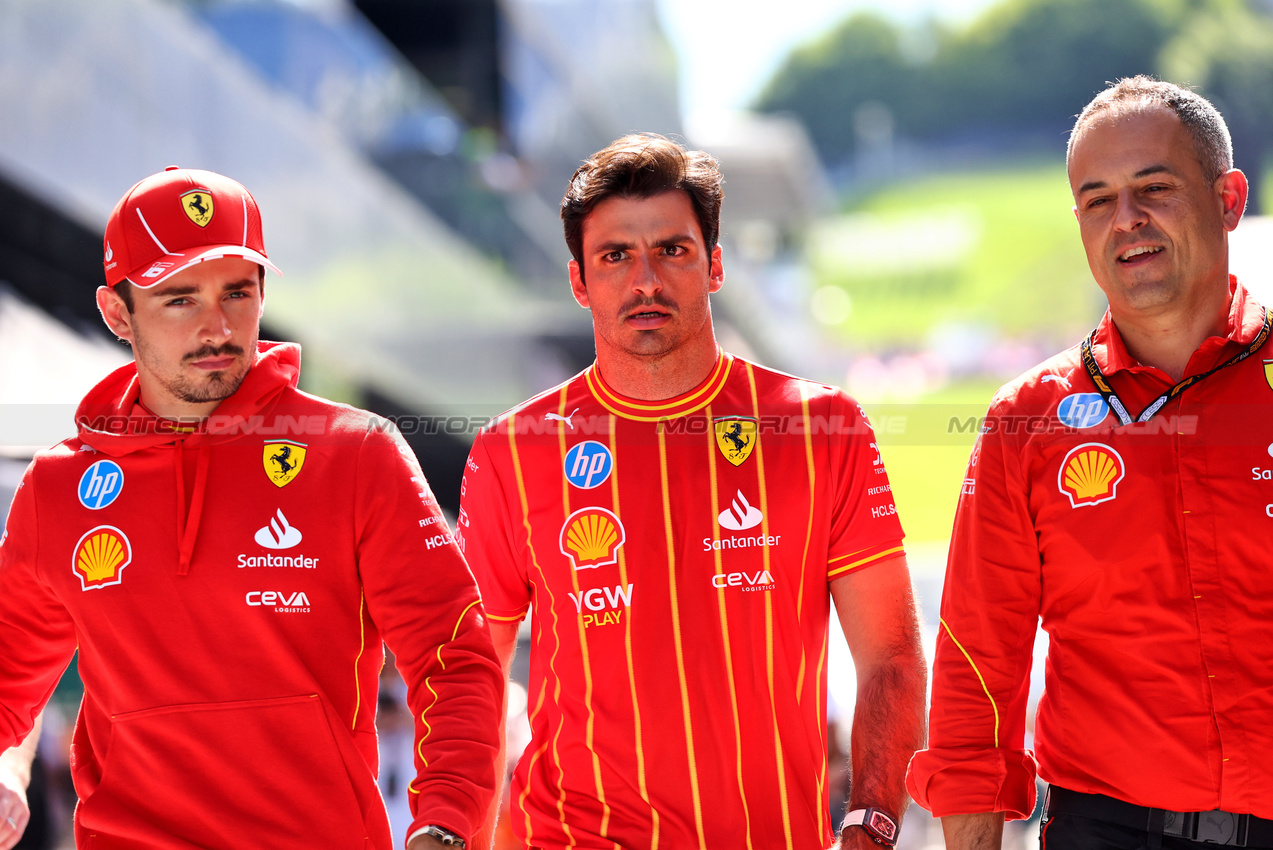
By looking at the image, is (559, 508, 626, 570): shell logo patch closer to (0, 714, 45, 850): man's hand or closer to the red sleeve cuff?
the red sleeve cuff

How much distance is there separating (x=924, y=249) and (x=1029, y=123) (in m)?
27.4

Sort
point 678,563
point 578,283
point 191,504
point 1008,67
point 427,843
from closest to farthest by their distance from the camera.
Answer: point 427,843 → point 191,504 → point 678,563 → point 578,283 → point 1008,67

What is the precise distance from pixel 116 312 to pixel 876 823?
6.87ft

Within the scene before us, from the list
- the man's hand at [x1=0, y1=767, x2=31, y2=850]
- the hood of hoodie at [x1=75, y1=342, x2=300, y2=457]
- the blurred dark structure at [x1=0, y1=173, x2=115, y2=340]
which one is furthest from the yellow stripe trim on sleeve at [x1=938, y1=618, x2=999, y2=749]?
the blurred dark structure at [x1=0, y1=173, x2=115, y2=340]

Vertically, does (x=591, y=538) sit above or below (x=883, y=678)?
above

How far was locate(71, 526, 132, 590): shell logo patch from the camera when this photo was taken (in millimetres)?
2879

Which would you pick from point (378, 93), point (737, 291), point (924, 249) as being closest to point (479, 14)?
point (378, 93)

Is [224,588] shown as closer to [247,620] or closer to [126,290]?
[247,620]

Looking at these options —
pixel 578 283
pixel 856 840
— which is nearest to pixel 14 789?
pixel 578 283

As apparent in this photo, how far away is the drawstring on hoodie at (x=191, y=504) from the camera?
2.84 meters

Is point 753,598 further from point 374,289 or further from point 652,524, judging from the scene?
point 374,289

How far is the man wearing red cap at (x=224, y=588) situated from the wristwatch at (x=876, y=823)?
782mm

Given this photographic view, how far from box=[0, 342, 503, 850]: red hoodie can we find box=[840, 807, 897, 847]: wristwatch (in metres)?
0.78

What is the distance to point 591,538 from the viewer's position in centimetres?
306
